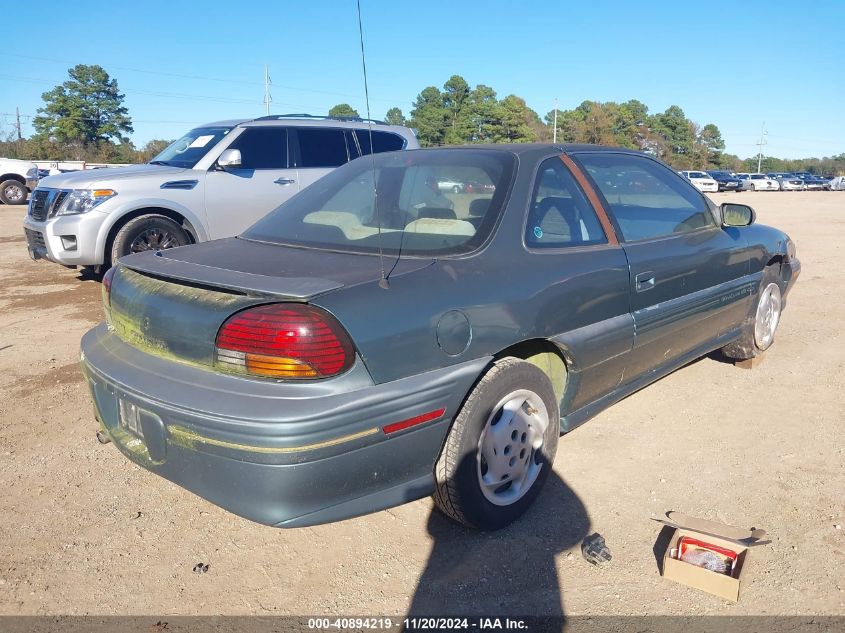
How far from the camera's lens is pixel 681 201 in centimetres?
416

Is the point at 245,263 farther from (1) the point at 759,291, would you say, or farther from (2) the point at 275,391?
(1) the point at 759,291

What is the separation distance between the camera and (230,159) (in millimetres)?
7254

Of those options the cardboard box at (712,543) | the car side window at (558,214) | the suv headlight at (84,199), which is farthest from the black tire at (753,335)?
the suv headlight at (84,199)

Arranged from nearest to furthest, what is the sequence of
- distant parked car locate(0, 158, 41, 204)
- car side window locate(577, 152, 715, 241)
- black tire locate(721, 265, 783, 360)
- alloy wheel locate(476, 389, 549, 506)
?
alloy wheel locate(476, 389, 549, 506)
car side window locate(577, 152, 715, 241)
black tire locate(721, 265, 783, 360)
distant parked car locate(0, 158, 41, 204)

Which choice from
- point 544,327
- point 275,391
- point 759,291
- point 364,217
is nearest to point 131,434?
point 275,391

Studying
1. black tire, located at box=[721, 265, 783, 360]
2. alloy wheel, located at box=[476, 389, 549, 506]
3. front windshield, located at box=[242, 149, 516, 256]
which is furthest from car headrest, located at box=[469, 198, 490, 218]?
black tire, located at box=[721, 265, 783, 360]

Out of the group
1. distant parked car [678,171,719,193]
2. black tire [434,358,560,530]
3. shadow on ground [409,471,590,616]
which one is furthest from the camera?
distant parked car [678,171,719,193]

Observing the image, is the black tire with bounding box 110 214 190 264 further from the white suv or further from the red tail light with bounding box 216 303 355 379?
the red tail light with bounding box 216 303 355 379

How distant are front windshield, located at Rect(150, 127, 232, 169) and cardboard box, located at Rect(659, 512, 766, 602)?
641 cm

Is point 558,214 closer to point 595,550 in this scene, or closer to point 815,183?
point 595,550

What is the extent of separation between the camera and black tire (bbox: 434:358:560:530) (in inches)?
99.5

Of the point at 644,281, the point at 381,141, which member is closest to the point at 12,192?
Answer: the point at 381,141

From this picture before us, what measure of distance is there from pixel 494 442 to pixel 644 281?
1.28 meters

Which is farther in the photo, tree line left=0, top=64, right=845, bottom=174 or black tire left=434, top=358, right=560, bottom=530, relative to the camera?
tree line left=0, top=64, right=845, bottom=174
